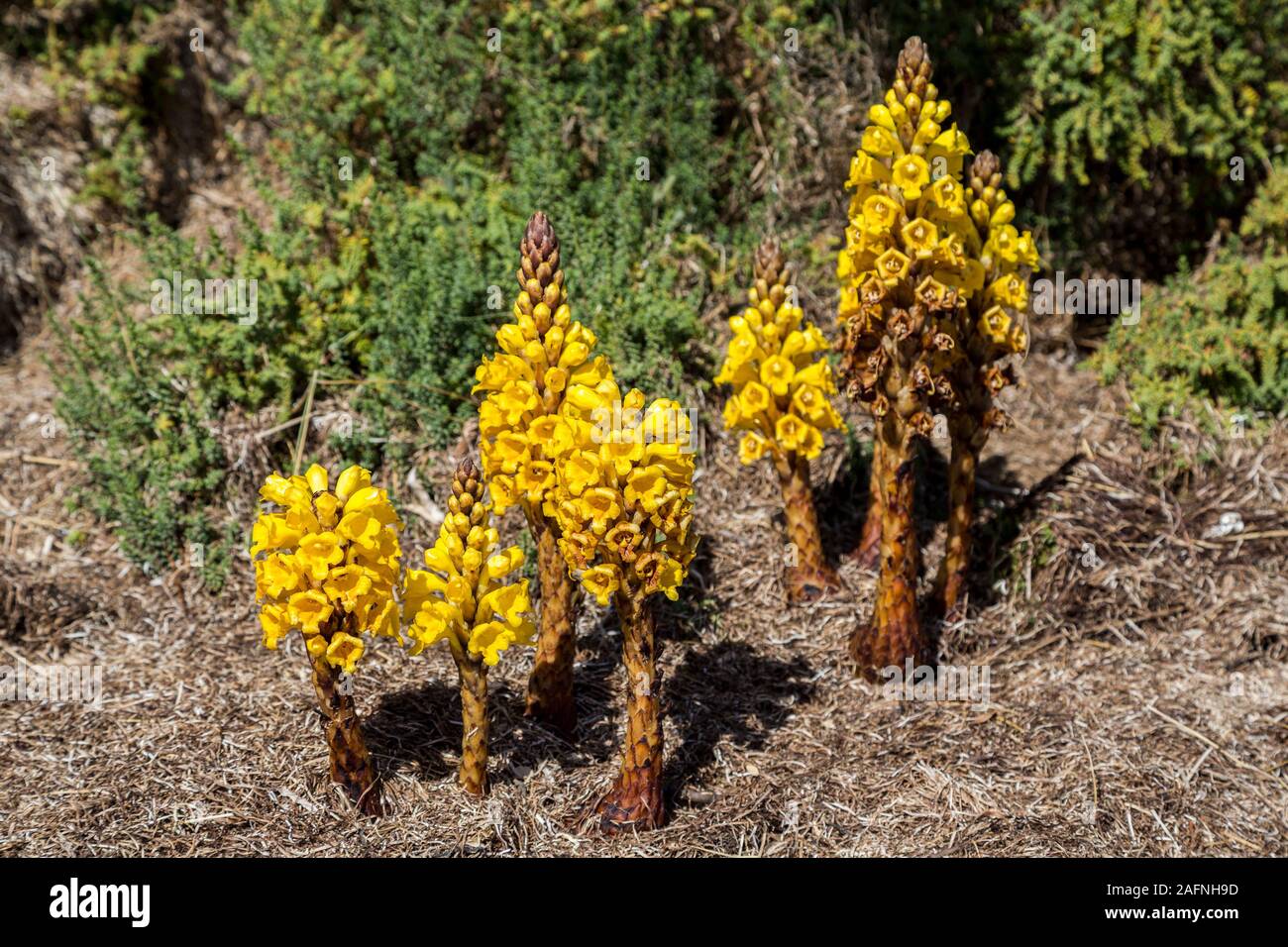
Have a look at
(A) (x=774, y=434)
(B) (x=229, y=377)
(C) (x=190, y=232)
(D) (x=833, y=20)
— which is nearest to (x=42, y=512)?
(B) (x=229, y=377)

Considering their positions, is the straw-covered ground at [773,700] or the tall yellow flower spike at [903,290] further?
the tall yellow flower spike at [903,290]

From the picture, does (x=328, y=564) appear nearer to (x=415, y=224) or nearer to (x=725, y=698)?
(x=725, y=698)

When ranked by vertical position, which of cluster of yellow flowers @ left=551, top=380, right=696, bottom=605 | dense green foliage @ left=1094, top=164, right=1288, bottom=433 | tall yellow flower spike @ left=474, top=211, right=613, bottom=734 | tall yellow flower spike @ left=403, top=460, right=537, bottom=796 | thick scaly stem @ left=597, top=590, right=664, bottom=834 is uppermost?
dense green foliage @ left=1094, top=164, right=1288, bottom=433

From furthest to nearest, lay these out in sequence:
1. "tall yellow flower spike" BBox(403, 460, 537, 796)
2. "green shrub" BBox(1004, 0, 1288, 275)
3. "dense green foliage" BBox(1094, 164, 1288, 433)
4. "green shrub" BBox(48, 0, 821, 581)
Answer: "green shrub" BBox(1004, 0, 1288, 275)
"dense green foliage" BBox(1094, 164, 1288, 433)
"green shrub" BBox(48, 0, 821, 581)
"tall yellow flower spike" BBox(403, 460, 537, 796)

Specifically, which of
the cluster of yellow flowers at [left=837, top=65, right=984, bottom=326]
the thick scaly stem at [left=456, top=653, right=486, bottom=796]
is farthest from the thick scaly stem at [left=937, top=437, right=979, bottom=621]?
the thick scaly stem at [left=456, top=653, right=486, bottom=796]

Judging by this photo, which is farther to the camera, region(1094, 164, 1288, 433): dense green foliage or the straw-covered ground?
region(1094, 164, 1288, 433): dense green foliage

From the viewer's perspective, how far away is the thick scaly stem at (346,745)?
3.43 m

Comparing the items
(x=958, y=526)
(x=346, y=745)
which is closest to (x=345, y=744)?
(x=346, y=745)

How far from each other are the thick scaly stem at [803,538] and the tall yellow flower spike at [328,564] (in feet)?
5.56

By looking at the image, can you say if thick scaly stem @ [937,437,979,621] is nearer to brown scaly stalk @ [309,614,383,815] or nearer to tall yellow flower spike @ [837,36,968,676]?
tall yellow flower spike @ [837,36,968,676]

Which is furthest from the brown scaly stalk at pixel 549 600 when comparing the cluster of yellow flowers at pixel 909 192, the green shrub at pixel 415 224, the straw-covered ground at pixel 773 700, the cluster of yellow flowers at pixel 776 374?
the green shrub at pixel 415 224

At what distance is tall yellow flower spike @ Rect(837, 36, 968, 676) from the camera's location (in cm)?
381

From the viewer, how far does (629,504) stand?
3176 mm

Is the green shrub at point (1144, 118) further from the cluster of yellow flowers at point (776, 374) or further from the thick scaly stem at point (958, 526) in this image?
the cluster of yellow flowers at point (776, 374)
